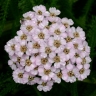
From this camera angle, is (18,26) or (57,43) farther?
(18,26)

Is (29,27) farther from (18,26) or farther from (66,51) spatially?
(18,26)

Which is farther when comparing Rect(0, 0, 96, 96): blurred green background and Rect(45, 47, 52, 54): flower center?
Rect(0, 0, 96, 96): blurred green background

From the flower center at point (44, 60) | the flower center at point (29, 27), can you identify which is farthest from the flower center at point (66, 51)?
the flower center at point (29, 27)

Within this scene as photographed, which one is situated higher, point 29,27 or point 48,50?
point 29,27

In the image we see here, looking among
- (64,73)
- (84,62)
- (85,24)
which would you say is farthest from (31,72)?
(85,24)

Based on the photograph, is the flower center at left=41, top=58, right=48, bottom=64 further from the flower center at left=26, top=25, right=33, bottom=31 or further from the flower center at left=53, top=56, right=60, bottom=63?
the flower center at left=26, top=25, right=33, bottom=31

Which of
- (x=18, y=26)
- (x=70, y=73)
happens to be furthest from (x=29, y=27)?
(x=18, y=26)

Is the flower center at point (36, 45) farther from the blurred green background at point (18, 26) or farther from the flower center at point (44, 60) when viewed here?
the blurred green background at point (18, 26)

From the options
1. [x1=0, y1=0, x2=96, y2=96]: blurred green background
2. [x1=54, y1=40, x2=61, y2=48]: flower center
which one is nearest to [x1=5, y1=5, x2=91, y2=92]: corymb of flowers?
[x1=54, y1=40, x2=61, y2=48]: flower center
